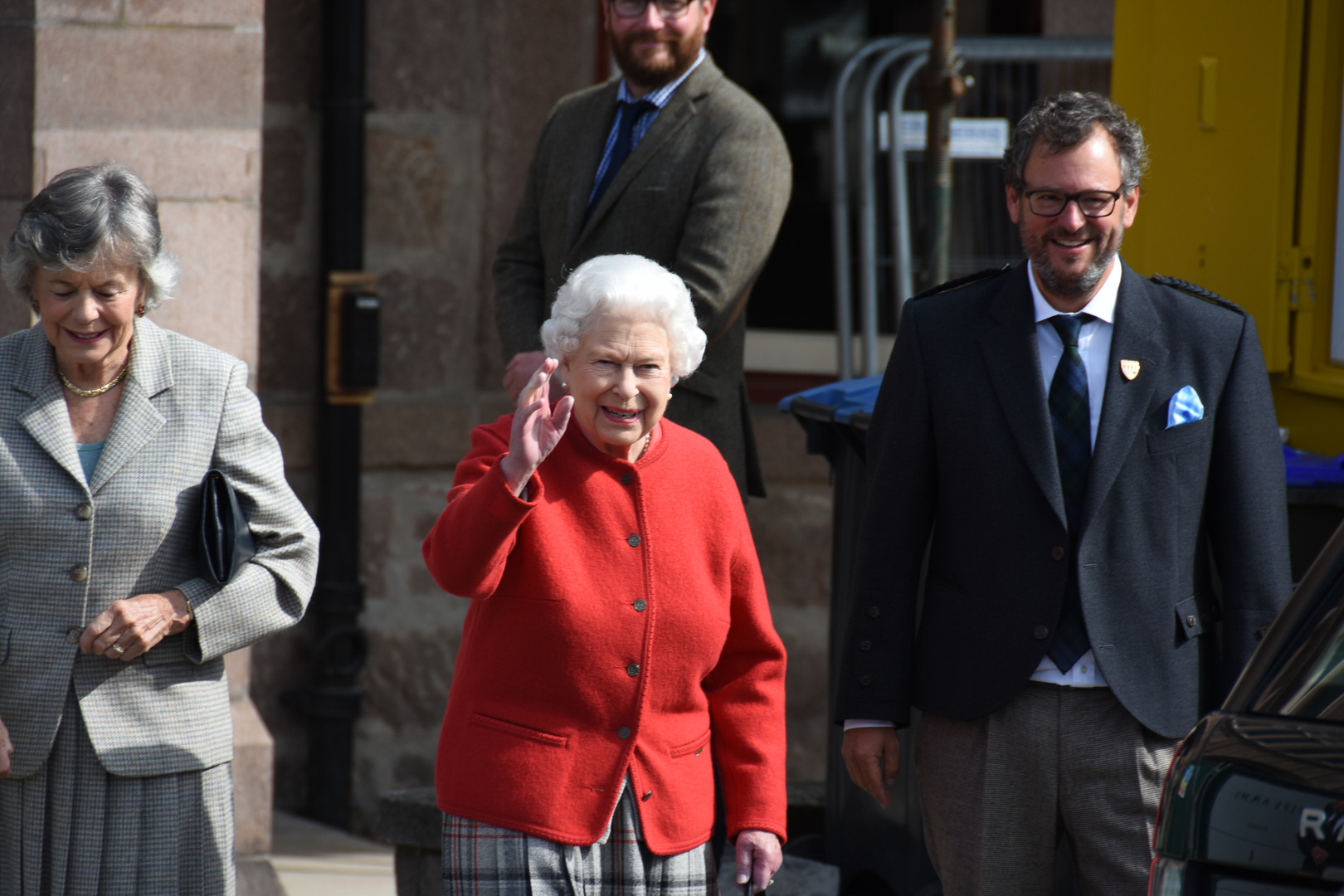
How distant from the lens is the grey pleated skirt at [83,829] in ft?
9.95

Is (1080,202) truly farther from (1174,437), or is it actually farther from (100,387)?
(100,387)

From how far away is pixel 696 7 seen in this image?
413 centimetres

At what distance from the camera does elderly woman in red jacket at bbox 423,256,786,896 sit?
2.74 meters

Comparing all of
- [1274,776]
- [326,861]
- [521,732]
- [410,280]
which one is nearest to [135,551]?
[521,732]

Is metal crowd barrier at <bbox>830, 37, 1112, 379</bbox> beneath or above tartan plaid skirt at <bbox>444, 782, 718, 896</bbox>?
above

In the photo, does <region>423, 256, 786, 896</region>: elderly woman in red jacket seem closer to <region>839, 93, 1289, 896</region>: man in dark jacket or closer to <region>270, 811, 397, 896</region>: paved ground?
<region>839, 93, 1289, 896</region>: man in dark jacket

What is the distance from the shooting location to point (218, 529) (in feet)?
10.1

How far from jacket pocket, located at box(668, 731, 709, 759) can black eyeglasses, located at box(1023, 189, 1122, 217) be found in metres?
1.04

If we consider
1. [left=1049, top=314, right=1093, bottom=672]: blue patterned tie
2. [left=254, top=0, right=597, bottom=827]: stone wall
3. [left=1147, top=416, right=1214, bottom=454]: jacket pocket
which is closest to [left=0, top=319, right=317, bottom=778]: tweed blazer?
[left=1049, top=314, right=1093, bottom=672]: blue patterned tie

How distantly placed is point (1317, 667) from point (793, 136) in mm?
4667

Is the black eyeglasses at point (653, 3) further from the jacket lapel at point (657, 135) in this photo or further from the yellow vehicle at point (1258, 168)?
the yellow vehicle at point (1258, 168)

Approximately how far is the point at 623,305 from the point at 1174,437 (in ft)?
3.11

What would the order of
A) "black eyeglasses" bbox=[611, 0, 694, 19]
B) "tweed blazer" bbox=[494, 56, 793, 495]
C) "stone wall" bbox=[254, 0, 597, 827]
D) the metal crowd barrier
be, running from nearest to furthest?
1. "tweed blazer" bbox=[494, 56, 793, 495]
2. "black eyeglasses" bbox=[611, 0, 694, 19]
3. "stone wall" bbox=[254, 0, 597, 827]
4. the metal crowd barrier

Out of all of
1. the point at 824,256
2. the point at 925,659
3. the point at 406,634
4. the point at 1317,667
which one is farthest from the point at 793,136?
the point at 1317,667
